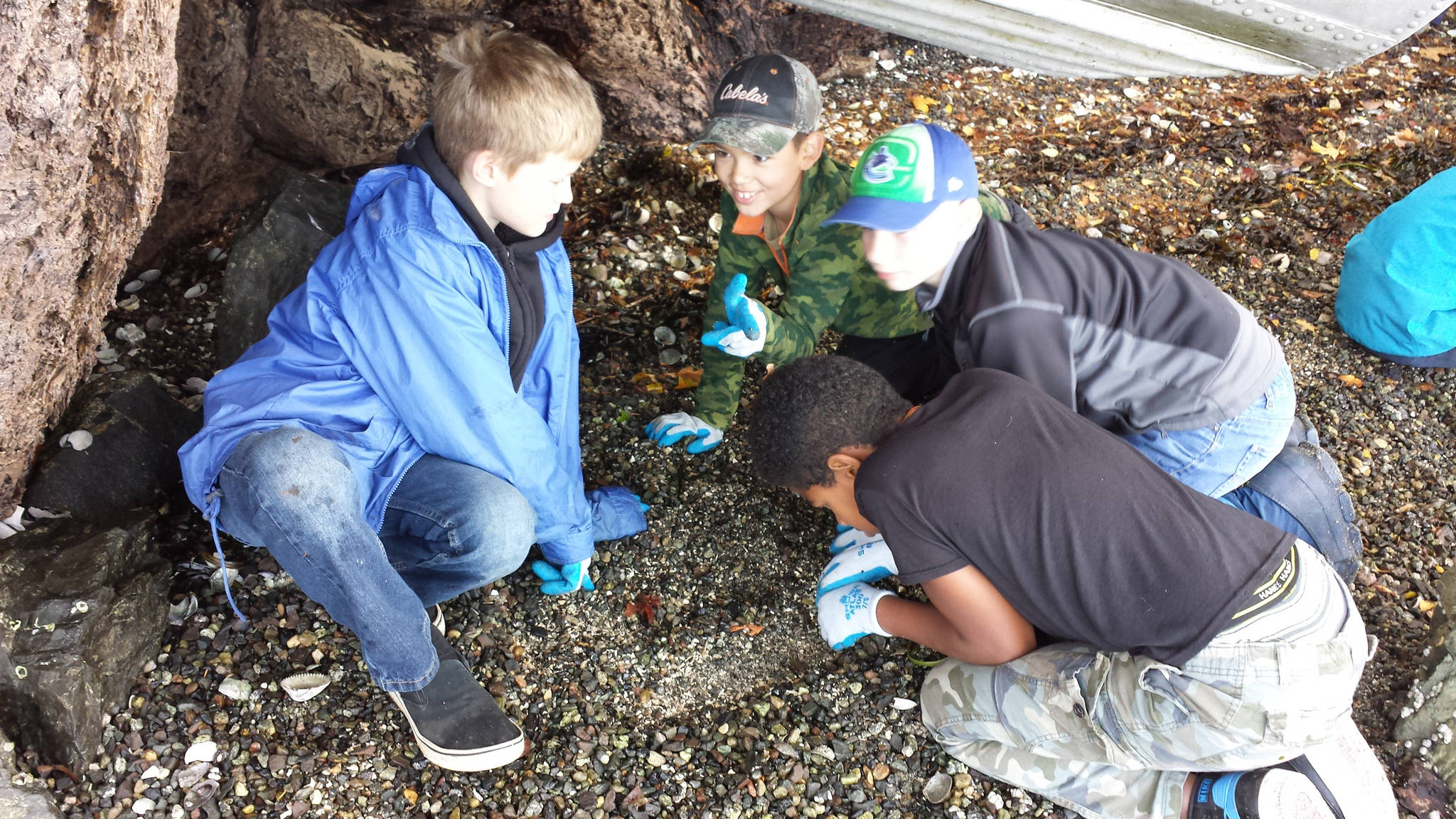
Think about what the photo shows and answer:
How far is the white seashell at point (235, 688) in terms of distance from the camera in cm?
222

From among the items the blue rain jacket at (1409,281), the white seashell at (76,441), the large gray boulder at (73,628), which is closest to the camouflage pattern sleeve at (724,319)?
the large gray boulder at (73,628)

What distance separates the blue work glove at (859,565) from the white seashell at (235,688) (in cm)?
141

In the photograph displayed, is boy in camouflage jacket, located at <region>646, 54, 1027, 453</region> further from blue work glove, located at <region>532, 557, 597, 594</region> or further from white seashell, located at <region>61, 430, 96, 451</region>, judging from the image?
white seashell, located at <region>61, 430, 96, 451</region>

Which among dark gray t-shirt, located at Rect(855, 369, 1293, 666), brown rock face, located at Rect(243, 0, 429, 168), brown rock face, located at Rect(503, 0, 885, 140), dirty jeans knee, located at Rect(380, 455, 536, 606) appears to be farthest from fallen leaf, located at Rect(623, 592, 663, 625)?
brown rock face, located at Rect(503, 0, 885, 140)

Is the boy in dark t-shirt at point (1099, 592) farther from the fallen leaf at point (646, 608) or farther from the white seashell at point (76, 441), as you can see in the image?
the white seashell at point (76, 441)

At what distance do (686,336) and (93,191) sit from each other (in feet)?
5.70

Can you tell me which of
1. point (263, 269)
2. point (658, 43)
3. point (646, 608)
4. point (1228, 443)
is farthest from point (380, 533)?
point (658, 43)

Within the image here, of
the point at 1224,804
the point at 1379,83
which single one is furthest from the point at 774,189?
the point at 1379,83

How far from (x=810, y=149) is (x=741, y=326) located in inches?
22.3

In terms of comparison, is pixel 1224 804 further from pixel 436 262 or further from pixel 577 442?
pixel 436 262

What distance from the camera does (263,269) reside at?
2.84 metres

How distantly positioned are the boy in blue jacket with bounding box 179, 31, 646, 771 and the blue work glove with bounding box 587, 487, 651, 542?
Result: 0.32 metres

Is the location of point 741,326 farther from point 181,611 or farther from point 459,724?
point 181,611

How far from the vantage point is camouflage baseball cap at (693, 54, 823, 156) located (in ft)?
8.24
